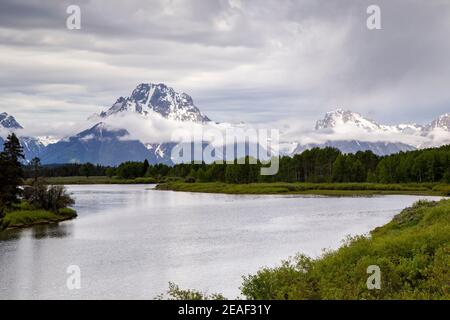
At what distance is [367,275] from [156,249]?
1378 inches

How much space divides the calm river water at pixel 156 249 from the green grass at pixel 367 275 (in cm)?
729

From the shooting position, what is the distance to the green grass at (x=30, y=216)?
87.7 metres

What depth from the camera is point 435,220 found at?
1882 inches

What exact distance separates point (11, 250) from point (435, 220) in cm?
4342

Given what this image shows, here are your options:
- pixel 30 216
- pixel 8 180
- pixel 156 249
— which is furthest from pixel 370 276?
pixel 8 180

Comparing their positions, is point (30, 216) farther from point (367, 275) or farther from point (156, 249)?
point (367, 275)

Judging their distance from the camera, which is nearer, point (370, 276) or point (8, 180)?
point (370, 276)

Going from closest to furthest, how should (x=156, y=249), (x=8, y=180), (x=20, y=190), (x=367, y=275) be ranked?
(x=367, y=275) < (x=156, y=249) < (x=8, y=180) < (x=20, y=190)

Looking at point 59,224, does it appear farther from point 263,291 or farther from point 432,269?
point 432,269

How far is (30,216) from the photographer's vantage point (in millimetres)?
91938

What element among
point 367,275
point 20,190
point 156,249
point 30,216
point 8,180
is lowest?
point 156,249

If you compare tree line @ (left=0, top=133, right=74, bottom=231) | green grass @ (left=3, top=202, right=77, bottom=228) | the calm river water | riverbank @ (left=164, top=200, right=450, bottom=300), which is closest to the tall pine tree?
tree line @ (left=0, top=133, right=74, bottom=231)

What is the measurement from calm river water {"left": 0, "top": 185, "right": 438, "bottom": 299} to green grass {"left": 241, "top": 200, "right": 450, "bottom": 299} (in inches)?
287
